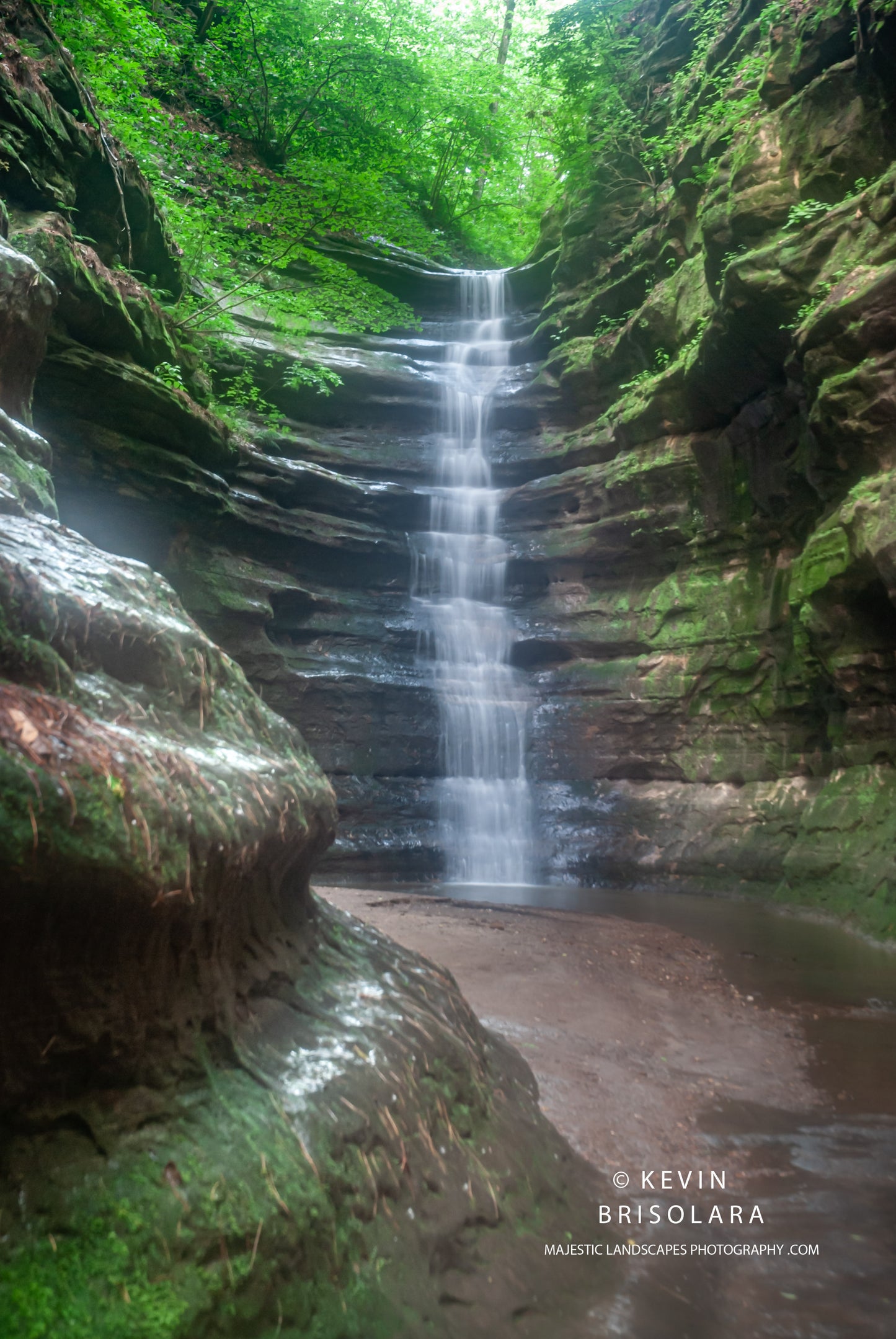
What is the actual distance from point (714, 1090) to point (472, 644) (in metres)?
13.1

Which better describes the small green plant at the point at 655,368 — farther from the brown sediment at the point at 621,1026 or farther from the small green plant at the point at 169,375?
the brown sediment at the point at 621,1026

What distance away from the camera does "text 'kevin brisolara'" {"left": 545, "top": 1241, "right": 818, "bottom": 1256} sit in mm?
3029

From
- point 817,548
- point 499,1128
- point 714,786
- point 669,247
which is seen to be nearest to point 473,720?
point 714,786

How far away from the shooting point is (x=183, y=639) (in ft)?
10.1

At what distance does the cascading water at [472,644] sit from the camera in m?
→ 15.5

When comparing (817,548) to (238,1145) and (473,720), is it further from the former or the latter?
(238,1145)

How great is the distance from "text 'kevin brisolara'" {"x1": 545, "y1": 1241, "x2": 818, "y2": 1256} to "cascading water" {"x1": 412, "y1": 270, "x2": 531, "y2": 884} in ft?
38.3

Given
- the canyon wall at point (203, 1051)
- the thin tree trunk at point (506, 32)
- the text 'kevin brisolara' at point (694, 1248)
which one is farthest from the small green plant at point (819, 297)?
the thin tree trunk at point (506, 32)

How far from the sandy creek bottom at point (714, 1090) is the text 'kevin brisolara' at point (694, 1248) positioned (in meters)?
0.01

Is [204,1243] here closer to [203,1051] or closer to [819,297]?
[203,1051]

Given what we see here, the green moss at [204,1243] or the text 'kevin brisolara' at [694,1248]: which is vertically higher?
the green moss at [204,1243]

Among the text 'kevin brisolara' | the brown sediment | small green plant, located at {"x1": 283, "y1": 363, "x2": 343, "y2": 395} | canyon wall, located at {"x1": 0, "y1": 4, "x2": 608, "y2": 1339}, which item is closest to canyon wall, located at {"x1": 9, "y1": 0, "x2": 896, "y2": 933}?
small green plant, located at {"x1": 283, "y1": 363, "x2": 343, "y2": 395}

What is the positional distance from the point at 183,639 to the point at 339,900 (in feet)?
20.3

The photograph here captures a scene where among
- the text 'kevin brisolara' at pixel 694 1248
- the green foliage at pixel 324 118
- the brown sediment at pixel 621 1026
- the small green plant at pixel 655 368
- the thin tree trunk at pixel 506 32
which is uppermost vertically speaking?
the thin tree trunk at pixel 506 32
